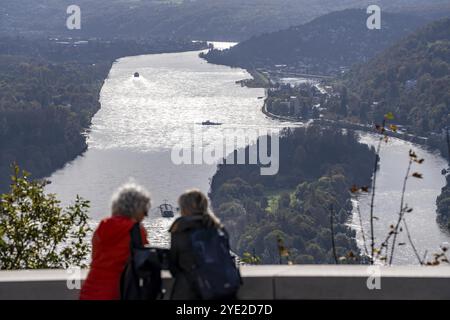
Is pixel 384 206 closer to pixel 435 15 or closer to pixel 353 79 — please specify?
pixel 353 79

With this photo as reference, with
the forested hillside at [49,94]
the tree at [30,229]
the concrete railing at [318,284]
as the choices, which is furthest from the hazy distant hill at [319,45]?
the concrete railing at [318,284]

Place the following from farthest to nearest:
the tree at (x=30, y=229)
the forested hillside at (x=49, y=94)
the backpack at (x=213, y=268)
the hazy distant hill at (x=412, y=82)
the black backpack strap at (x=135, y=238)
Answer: the hazy distant hill at (x=412, y=82)
the forested hillside at (x=49, y=94)
the tree at (x=30, y=229)
the black backpack strap at (x=135, y=238)
the backpack at (x=213, y=268)

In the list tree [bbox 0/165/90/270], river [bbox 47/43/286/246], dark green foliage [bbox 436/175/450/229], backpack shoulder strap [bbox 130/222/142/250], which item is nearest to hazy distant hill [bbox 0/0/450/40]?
river [bbox 47/43/286/246]

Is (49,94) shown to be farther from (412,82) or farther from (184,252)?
(184,252)

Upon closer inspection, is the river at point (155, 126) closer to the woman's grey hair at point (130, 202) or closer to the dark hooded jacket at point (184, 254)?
the woman's grey hair at point (130, 202)

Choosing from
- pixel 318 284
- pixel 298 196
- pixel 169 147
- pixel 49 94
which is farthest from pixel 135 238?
pixel 49 94

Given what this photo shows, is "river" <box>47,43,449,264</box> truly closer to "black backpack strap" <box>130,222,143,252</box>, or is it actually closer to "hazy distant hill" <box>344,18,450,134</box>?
"hazy distant hill" <box>344,18,450,134</box>
